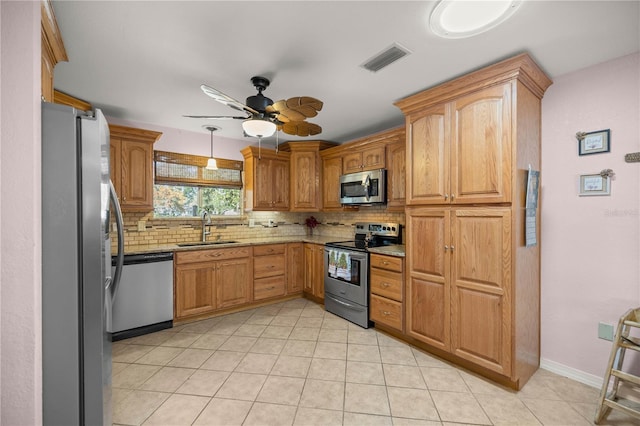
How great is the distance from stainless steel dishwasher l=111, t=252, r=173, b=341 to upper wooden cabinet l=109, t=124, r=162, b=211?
73 centimetres

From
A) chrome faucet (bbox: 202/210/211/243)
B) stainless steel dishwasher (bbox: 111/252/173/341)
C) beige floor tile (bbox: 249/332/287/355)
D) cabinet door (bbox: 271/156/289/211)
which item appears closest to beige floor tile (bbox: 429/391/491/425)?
beige floor tile (bbox: 249/332/287/355)

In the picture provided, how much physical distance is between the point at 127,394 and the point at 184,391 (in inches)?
15.7

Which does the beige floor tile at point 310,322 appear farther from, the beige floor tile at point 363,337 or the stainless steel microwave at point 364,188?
the stainless steel microwave at point 364,188

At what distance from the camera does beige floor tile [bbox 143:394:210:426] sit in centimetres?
170

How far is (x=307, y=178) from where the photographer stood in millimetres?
4363

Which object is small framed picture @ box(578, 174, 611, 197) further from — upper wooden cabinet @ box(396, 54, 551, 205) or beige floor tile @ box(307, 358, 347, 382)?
beige floor tile @ box(307, 358, 347, 382)

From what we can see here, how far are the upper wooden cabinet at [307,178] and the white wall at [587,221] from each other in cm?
282

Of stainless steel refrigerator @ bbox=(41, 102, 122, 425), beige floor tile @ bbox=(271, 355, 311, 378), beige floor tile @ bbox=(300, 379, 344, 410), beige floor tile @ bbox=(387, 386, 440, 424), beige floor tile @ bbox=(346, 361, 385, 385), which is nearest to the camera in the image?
stainless steel refrigerator @ bbox=(41, 102, 122, 425)

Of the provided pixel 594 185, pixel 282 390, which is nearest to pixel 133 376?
pixel 282 390

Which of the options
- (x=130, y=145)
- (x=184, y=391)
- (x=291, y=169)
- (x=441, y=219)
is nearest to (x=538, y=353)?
(x=441, y=219)

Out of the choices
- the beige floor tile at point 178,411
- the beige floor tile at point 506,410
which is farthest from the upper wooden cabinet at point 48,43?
the beige floor tile at point 506,410

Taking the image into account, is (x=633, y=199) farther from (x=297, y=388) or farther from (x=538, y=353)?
(x=297, y=388)

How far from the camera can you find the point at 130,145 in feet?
10.6

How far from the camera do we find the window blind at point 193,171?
12.1 ft
